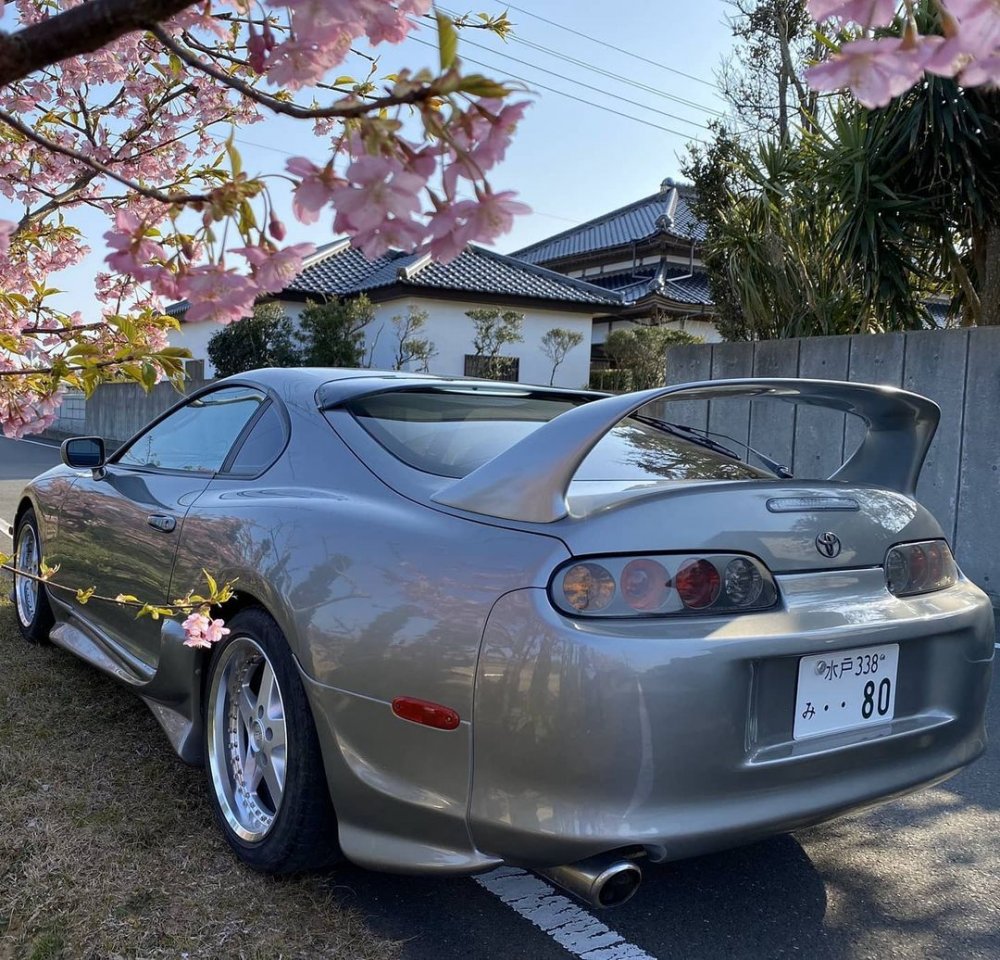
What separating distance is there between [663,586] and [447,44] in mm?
1238

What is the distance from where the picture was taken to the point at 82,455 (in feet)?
13.0

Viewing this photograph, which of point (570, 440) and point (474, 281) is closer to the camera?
point (570, 440)

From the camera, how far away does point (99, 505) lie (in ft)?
12.1

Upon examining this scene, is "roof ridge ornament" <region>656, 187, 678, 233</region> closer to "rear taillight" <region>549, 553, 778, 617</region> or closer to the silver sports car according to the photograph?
the silver sports car

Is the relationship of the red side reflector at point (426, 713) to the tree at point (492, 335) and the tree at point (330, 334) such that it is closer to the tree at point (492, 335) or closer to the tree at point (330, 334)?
the tree at point (330, 334)

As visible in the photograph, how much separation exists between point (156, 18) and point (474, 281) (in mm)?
20925

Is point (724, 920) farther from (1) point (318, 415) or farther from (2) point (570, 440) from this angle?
(1) point (318, 415)

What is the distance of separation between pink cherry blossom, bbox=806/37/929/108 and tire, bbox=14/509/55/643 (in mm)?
4058

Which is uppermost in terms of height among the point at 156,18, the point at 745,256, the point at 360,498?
the point at 745,256

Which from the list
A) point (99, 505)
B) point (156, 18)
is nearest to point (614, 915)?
point (156, 18)

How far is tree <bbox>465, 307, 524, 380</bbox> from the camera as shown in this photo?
1973 cm

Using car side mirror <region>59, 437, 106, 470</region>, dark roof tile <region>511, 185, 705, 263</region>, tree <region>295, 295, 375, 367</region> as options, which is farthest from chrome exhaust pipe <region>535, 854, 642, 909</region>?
dark roof tile <region>511, 185, 705, 263</region>

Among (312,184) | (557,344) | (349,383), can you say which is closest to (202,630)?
(349,383)

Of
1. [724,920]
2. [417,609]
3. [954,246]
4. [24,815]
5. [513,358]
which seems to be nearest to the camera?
[417,609]
